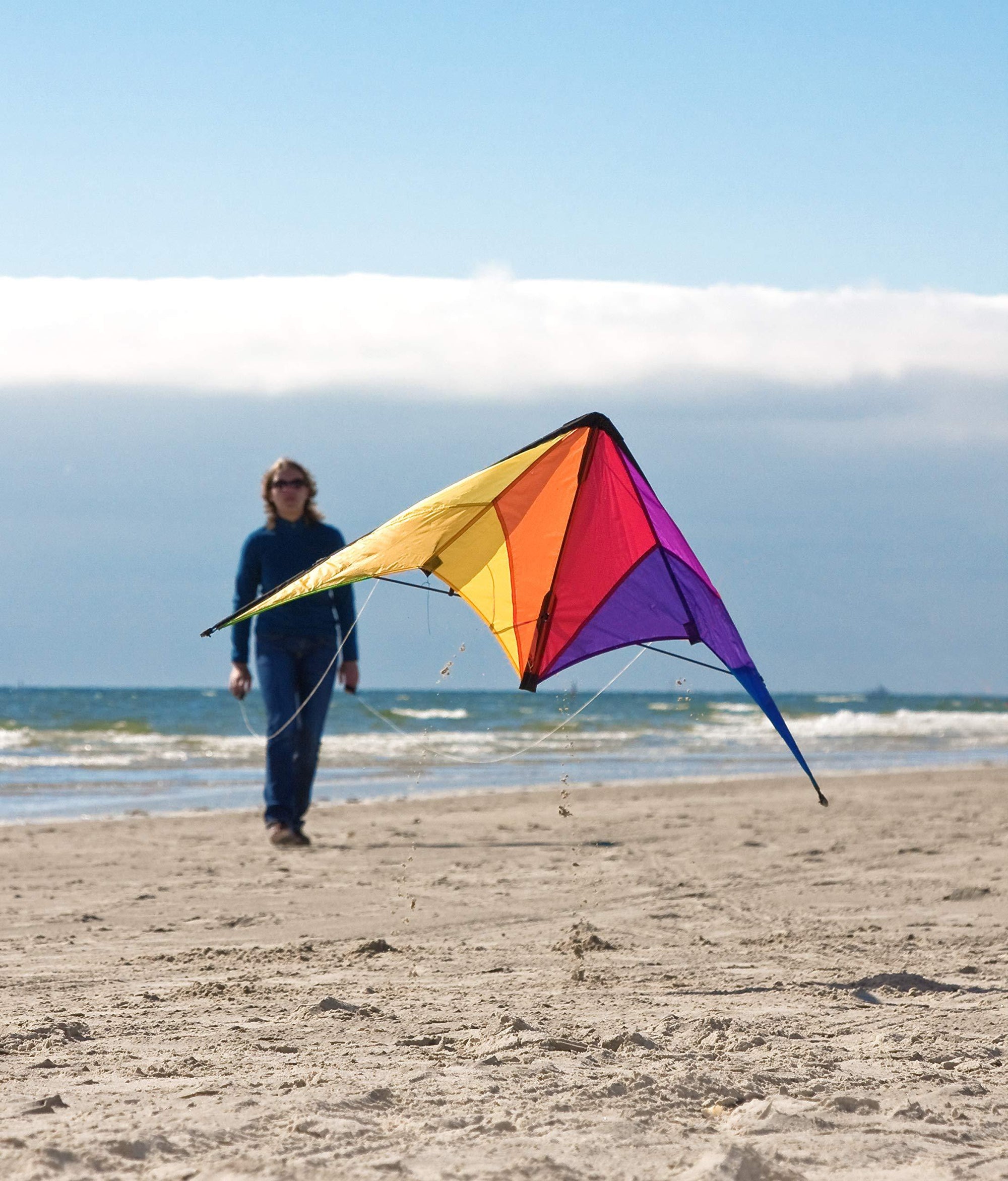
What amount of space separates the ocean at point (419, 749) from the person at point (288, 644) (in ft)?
2.45

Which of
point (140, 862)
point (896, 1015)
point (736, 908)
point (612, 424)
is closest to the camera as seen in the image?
point (896, 1015)

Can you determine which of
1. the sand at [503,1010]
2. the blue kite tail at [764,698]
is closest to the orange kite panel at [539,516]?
the blue kite tail at [764,698]

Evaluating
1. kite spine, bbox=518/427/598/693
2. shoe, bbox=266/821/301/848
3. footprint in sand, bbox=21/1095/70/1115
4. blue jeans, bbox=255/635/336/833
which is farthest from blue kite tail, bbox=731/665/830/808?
shoe, bbox=266/821/301/848

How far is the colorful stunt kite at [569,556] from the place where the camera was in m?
4.52

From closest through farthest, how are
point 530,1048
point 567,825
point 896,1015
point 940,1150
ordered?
1. point 940,1150
2. point 530,1048
3. point 896,1015
4. point 567,825

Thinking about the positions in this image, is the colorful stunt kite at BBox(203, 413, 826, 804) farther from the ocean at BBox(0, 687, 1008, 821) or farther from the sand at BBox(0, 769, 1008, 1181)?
the sand at BBox(0, 769, 1008, 1181)

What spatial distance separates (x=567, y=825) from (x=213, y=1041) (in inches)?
223

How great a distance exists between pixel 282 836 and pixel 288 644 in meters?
1.12

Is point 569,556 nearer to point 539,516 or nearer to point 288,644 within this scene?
point 539,516

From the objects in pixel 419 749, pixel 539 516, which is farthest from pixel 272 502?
pixel 419 749

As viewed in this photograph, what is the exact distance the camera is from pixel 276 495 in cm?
730

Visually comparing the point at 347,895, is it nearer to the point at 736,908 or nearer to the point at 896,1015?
the point at 736,908

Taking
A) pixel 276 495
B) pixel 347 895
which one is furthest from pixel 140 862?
pixel 276 495

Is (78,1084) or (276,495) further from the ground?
(276,495)
